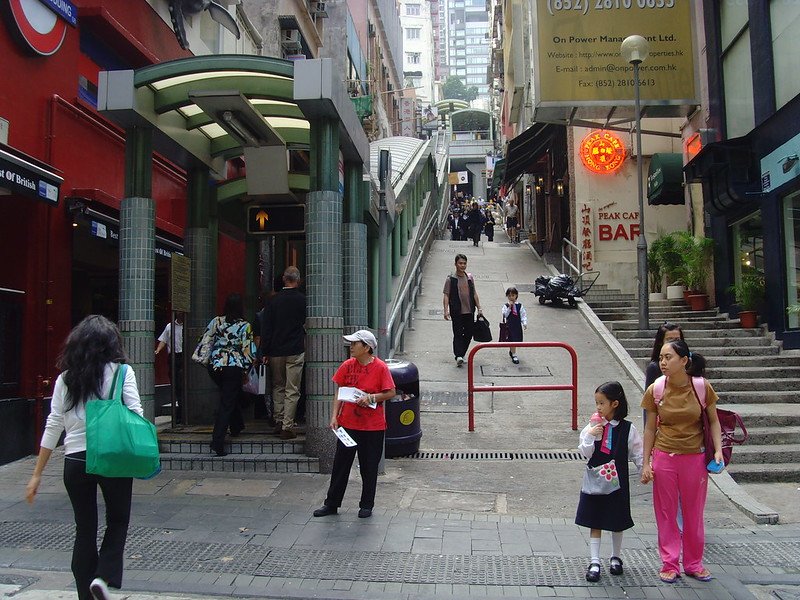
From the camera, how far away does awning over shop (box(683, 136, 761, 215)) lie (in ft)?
39.7

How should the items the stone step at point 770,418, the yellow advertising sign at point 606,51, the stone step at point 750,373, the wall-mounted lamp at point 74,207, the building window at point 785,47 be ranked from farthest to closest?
the yellow advertising sign at point 606,51 → the building window at point 785,47 → the stone step at point 750,373 → the wall-mounted lamp at point 74,207 → the stone step at point 770,418

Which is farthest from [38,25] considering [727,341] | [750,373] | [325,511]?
[727,341]

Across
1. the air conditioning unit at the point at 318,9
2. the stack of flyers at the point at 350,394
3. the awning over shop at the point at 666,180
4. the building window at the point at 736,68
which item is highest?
the air conditioning unit at the point at 318,9

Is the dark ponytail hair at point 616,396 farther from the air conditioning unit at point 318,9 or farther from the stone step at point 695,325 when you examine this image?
the air conditioning unit at point 318,9

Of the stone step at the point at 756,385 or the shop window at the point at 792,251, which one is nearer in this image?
the stone step at the point at 756,385

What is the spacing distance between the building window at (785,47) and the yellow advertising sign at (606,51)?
11.6 feet

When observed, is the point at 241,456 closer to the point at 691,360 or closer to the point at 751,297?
the point at 691,360

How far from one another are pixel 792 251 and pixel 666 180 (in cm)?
458

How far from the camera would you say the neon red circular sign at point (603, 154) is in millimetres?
20031

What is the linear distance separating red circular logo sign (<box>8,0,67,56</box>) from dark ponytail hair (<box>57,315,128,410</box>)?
18.3ft

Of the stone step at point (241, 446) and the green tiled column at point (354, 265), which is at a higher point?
the green tiled column at point (354, 265)

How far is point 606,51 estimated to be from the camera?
1575 centimetres

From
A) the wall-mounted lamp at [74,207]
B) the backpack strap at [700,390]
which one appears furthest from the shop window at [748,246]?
the wall-mounted lamp at [74,207]

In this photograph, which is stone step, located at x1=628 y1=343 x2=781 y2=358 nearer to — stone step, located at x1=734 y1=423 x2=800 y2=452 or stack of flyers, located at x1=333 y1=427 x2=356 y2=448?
stone step, located at x1=734 y1=423 x2=800 y2=452
